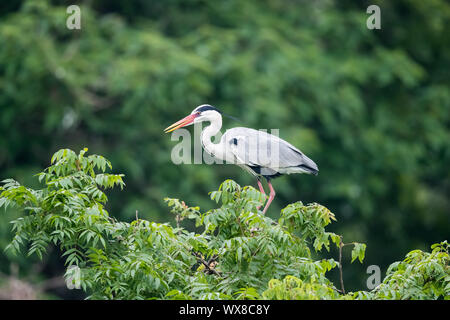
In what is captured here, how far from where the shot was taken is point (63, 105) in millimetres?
14000

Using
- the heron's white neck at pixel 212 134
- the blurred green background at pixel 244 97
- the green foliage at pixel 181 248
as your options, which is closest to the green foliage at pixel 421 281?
the green foliage at pixel 181 248

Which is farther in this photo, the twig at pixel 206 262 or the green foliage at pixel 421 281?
the twig at pixel 206 262

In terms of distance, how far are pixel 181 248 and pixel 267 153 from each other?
119 inches

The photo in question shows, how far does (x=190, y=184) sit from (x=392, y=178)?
6.92 meters

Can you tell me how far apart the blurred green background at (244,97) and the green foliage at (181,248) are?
21.3 feet

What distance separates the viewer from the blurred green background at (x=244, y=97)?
13.8 m

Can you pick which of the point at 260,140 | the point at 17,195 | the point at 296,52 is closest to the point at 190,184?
the point at 296,52

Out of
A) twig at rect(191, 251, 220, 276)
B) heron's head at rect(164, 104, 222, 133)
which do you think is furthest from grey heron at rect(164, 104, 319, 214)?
twig at rect(191, 251, 220, 276)

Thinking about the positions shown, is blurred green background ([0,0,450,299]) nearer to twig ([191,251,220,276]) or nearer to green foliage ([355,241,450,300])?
twig ([191,251,220,276])

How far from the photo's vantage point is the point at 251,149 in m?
7.97

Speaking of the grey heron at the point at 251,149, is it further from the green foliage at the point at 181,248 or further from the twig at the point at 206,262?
the green foliage at the point at 181,248

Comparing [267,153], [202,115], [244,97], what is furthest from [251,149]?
[244,97]

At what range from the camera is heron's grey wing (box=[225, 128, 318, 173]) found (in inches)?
310
